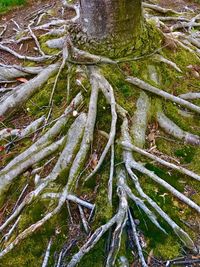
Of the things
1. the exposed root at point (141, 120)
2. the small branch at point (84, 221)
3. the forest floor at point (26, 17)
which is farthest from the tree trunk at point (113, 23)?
the small branch at point (84, 221)

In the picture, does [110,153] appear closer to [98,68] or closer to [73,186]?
[73,186]

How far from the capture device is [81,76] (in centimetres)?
438

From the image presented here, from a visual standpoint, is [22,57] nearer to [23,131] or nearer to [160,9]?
[23,131]

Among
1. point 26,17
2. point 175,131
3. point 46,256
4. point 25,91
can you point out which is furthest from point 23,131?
point 26,17

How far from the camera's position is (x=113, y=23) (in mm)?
4234

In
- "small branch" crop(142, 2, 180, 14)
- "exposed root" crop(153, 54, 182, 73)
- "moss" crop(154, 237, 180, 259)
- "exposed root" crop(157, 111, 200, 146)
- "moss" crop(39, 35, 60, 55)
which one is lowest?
"moss" crop(154, 237, 180, 259)

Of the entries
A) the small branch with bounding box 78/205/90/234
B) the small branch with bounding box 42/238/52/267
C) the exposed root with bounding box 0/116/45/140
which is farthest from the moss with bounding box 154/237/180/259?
the exposed root with bounding box 0/116/45/140

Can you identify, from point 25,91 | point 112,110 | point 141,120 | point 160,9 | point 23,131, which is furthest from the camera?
point 160,9

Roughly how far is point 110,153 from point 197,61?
1.91m

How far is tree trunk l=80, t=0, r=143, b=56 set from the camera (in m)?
4.13

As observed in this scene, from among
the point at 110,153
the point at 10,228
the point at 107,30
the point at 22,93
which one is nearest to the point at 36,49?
the point at 22,93

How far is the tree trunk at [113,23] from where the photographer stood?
4133 millimetres

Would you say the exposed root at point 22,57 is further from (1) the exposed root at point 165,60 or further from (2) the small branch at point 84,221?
(2) the small branch at point 84,221

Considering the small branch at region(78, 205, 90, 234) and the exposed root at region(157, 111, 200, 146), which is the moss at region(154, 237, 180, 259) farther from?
the exposed root at region(157, 111, 200, 146)
